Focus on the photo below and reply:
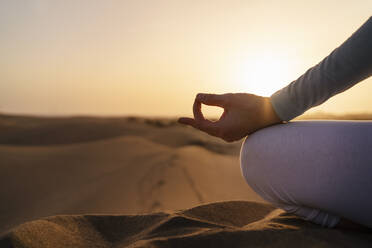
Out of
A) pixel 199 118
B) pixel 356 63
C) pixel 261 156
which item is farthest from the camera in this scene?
pixel 199 118

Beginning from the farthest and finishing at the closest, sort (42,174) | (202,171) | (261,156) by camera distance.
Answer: (202,171)
(42,174)
(261,156)

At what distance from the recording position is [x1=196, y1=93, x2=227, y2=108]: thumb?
148cm

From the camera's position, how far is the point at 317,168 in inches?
48.3

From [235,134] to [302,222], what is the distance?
51 centimetres

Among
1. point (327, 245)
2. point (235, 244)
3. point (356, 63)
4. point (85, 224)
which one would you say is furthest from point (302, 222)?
point (85, 224)

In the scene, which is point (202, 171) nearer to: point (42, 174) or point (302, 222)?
point (42, 174)

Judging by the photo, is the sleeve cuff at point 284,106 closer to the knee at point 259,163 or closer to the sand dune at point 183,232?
the knee at point 259,163

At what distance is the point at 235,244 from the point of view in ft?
4.25

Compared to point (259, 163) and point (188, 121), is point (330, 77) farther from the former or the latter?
point (188, 121)

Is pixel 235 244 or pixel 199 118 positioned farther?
pixel 199 118

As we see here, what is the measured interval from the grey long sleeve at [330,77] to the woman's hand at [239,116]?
5cm

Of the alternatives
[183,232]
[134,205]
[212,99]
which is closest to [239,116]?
[212,99]

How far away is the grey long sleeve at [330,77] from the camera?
120 centimetres

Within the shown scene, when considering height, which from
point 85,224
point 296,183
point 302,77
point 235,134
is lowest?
point 85,224
